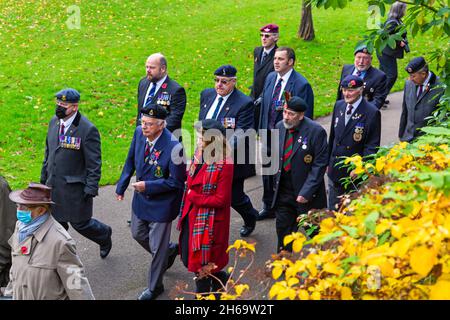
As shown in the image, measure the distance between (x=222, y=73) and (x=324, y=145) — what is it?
69.3 inches

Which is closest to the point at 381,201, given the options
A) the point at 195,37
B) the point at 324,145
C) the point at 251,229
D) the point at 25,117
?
the point at 324,145

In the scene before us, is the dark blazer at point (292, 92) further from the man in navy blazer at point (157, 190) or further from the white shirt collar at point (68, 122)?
the white shirt collar at point (68, 122)

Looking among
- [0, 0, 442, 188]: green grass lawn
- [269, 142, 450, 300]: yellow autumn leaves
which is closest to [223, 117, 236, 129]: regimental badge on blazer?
[0, 0, 442, 188]: green grass lawn

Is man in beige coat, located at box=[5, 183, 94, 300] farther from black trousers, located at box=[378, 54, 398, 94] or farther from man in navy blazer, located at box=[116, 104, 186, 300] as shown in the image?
black trousers, located at box=[378, 54, 398, 94]

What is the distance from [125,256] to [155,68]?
2.39 m

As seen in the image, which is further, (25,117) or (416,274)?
(25,117)

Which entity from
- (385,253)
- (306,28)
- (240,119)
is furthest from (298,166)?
(306,28)

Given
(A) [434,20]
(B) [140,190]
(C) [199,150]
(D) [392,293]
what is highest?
(A) [434,20]

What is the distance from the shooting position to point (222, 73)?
759cm

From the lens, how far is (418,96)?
802cm

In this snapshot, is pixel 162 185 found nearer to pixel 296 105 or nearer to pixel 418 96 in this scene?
pixel 296 105

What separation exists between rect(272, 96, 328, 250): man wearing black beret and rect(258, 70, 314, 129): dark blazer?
4.20 feet
